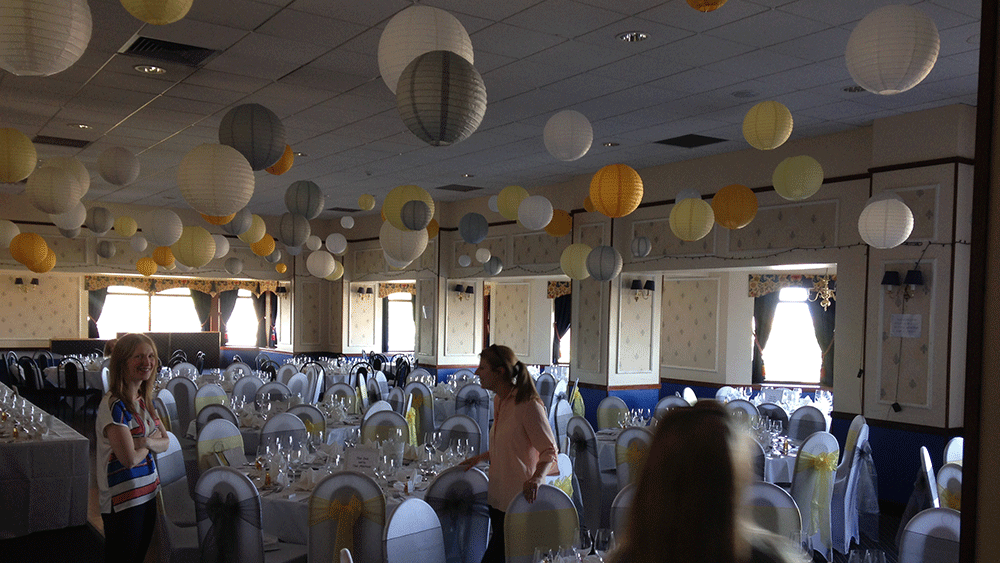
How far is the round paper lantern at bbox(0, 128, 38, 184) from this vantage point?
5.56m

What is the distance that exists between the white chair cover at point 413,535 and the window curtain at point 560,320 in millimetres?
14179

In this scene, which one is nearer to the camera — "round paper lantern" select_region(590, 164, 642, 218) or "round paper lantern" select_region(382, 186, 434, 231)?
"round paper lantern" select_region(590, 164, 642, 218)

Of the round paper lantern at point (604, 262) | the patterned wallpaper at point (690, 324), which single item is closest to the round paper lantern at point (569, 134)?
the round paper lantern at point (604, 262)

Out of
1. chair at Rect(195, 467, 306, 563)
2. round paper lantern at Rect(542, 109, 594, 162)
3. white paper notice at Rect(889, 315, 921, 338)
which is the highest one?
round paper lantern at Rect(542, 109, 594, 162)

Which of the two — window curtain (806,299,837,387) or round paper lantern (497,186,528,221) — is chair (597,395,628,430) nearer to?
round paper lantern (497,186,528,221)

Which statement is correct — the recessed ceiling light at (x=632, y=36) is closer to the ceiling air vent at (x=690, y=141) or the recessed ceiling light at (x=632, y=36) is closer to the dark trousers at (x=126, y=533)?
the ceiling air vent at (x=690, y=141)

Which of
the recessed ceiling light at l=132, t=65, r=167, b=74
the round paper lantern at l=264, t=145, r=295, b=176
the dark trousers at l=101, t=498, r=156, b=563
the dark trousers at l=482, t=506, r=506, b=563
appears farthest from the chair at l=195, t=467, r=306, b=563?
the recessed ceiling light at l=132, t=65, r=167, b=74

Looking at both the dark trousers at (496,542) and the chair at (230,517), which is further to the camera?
the dark trousers at (496,542)

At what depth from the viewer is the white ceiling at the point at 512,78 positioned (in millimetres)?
5070

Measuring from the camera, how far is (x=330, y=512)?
11.7ft

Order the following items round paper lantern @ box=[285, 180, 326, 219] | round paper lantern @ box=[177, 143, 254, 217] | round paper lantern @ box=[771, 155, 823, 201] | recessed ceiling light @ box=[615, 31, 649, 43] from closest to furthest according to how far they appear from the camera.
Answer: round paper lantern @ box=[177, 143, 254, 217], recessed ceiling light @ box=[615, 31, 649, 43], round paper lantern @ box=[771, 155, 823, 201], round paper lantern @ box=[285, 180, 326, 219]

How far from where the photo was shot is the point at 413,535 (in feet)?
10.6

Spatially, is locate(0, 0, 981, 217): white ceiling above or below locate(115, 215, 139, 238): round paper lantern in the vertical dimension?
above

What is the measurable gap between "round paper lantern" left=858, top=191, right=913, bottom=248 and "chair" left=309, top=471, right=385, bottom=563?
14.8ft
